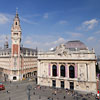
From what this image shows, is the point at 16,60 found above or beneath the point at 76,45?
beneath

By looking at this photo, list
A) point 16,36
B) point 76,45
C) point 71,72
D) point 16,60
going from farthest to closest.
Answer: point 16,36 < point 16,60 < point 76,45 < point 71,72

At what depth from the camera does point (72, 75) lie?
146ft

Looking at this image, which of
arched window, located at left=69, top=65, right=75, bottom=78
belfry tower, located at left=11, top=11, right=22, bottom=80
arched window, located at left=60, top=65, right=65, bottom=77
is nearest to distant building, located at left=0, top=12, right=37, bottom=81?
belfry tower, located at left=11, top=11, right=22, bottom=80

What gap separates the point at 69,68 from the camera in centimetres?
4525

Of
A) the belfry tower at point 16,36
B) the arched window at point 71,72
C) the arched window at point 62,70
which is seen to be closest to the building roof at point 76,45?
the arched window at point 71,72

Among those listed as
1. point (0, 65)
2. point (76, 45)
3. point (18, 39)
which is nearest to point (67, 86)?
point (76, 45)

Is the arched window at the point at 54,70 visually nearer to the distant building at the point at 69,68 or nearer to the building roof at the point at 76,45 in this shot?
the distant building at the point at 69,68

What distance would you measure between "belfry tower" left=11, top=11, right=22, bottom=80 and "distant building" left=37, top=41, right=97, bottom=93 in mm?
19206

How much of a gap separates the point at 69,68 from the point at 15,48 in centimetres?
3640

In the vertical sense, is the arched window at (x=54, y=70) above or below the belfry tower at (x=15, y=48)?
below

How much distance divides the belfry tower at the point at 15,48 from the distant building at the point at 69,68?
19206 mm

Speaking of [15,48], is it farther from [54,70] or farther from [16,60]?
[54,70]

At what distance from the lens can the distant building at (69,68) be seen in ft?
134

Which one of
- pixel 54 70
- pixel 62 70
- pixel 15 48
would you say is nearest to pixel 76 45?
pixel 62 70
